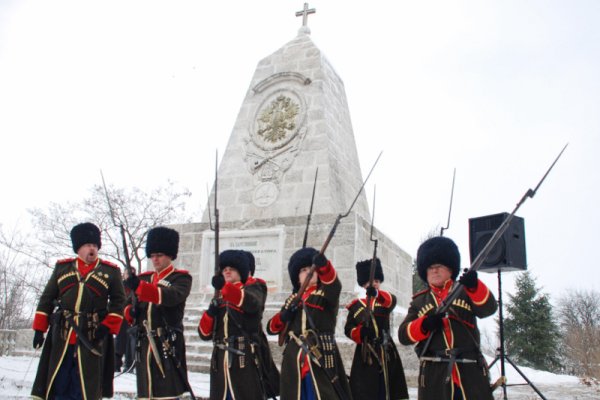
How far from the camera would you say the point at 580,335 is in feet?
56.6

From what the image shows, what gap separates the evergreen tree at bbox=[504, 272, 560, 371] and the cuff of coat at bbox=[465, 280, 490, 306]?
66.0 ft

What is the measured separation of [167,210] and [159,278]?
1949 centimetres

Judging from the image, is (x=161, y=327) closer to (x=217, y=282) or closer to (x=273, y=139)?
(x=217, y=282)

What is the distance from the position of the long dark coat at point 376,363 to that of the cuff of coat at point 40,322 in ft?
8.37

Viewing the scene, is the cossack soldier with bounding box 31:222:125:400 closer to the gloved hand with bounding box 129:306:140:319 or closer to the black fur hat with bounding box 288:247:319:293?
the gloved hand with bounding box 129:306:140:319

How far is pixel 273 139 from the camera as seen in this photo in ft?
35.6

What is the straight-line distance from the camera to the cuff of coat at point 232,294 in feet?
14.6

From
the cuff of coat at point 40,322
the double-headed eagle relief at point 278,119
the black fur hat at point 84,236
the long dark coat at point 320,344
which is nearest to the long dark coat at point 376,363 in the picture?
the long dark coat at point 320,344

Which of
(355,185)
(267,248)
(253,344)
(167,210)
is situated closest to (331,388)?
(253,344)

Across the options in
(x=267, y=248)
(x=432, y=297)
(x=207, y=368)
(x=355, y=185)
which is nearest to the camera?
(x=432, y=297)

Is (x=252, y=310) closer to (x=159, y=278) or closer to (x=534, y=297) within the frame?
(x=159, y=278)

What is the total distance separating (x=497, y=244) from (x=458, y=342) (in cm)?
270

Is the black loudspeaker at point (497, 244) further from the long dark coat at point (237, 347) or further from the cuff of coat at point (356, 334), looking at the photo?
the long dark coat at point (237, 347)

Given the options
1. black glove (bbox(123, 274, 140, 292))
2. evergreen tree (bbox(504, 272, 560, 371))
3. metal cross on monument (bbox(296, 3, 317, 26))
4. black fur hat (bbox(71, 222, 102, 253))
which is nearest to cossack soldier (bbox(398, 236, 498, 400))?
black glove (bbox(123, 274, 140, 292))
